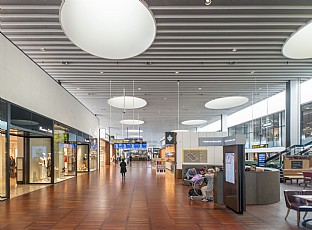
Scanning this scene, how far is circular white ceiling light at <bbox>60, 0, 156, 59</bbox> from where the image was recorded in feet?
23.9

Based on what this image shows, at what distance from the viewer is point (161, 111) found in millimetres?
29094

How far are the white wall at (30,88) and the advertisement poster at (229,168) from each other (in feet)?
23.0

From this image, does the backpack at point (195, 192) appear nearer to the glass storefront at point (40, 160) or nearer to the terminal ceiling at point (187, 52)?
the terminal ceiling at point (187, 52)

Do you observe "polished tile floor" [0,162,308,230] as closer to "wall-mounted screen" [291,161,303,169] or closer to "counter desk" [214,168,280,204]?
"counter desk" [214,168,280,204]

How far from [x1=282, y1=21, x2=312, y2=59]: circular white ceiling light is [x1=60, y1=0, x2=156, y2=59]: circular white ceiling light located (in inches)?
169

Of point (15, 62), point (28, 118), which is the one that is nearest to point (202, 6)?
point (15, 62)

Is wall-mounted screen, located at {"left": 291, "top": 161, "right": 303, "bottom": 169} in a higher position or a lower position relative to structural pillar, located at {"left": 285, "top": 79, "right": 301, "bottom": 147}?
lower

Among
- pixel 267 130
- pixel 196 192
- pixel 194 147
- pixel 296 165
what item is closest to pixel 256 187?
pixel 196 192

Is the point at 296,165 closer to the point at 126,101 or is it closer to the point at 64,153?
the point at 126,101

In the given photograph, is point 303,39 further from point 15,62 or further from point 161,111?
point 161,111

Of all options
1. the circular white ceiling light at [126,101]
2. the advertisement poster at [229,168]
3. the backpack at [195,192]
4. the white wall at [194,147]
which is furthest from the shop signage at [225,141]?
the white wall at [194,147]

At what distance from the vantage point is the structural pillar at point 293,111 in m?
17.4

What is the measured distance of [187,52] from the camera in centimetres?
1211

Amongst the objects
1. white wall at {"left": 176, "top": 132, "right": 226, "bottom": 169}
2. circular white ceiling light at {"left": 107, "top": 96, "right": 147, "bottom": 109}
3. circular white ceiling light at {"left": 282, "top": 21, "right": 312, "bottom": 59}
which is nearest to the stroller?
circular white ceiling light at {"left": 282, "top": 21, "right": 312, "bottom": 59}
